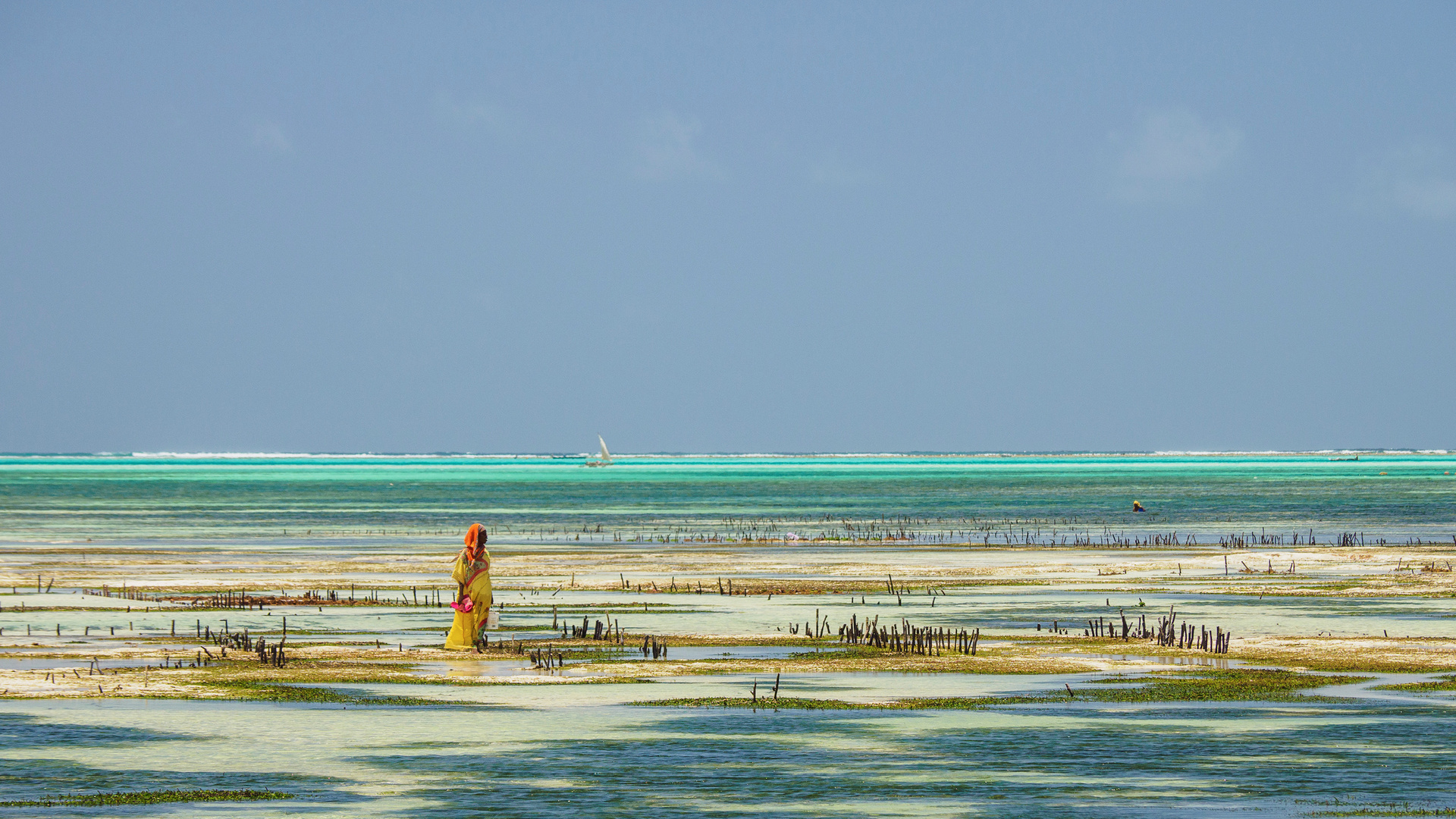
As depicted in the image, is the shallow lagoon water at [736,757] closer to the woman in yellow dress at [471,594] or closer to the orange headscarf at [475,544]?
the orange headscarf at [475,544]

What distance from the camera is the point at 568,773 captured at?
66.4 ft

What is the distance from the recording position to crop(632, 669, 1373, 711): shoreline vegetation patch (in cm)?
2517

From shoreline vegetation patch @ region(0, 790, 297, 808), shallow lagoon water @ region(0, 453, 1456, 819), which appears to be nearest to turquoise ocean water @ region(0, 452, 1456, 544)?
shallow lagoon water @ region(0, 453, 1456, 819)

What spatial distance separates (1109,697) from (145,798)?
45.3 ft

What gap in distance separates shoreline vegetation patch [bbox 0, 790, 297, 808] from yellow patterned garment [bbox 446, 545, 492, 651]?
11.1 m

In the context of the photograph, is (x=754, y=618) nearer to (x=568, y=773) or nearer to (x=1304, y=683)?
(x=1304, y=683)

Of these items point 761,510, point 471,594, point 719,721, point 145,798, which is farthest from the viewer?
point 761,510

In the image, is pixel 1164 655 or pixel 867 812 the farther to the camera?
pixel 1164 655

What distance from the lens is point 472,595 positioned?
3103 cm

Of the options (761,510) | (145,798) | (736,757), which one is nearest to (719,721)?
(736,757)

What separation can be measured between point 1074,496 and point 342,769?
4454 inches

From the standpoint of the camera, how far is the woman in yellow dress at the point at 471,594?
30.3 m

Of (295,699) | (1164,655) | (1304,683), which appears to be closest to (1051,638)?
(1164,655)

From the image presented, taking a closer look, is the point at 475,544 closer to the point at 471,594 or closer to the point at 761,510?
the point at 471,594
